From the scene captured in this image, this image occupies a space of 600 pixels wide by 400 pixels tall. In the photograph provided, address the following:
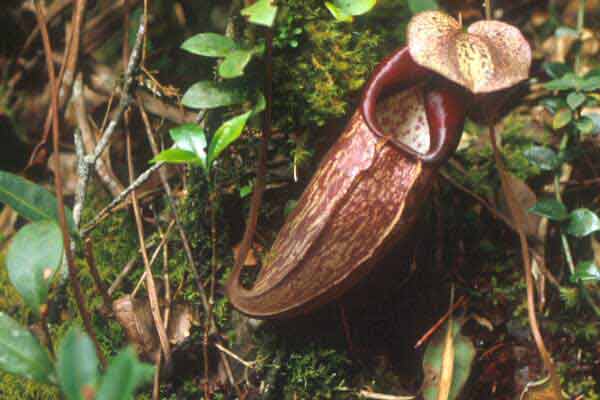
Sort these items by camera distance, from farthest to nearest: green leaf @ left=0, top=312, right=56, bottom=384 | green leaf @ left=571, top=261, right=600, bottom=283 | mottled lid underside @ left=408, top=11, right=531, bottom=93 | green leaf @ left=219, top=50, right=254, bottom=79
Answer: green leaf @ left=571, top=261, right=600, bottom=283 < green leaf @ left=219, top=50, right=254, bottom=79 < mottled lid underside @ left=408, top=11, right=531, bottom=93 < green leaf @ left=0, top=312, right=56, bottom=384

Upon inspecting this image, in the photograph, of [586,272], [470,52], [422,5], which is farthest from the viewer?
[422,5]

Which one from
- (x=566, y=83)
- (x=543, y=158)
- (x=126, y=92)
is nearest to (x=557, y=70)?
(x=566, y=83)

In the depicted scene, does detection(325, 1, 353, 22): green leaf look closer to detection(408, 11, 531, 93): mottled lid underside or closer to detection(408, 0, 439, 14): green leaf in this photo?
detection(408, 11, 531, 93): mottled lid underside

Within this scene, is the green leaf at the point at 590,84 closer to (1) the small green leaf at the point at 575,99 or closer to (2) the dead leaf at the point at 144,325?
(1) the small green leaf at the point at 575,99

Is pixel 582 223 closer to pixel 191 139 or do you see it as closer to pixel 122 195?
pixel 191 139

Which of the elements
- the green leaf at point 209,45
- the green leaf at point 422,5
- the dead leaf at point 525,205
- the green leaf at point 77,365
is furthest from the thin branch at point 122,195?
the dead leaf at point 525,205

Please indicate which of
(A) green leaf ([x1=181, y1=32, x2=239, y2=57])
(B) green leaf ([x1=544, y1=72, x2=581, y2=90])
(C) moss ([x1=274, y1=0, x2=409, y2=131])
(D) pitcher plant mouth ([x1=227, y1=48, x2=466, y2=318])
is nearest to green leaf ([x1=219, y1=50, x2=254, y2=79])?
(A) green leaf ([x1=181, y1=32, x2=239, y2=57])

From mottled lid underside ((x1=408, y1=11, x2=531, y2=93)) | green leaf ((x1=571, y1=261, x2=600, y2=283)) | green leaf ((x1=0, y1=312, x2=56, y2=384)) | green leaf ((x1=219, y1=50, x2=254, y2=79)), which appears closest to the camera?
green leaf ((x1=0, y1=312, x2=56, y2=384))

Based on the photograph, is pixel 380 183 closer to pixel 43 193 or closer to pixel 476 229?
pixel 476 229
